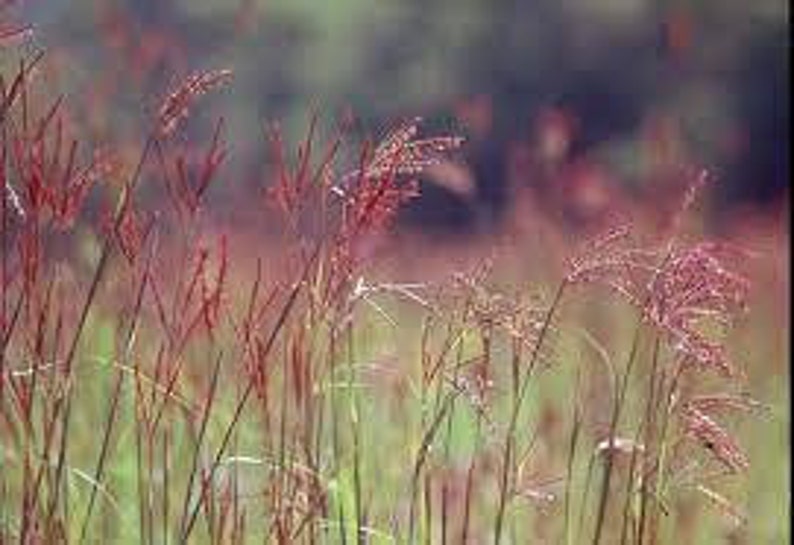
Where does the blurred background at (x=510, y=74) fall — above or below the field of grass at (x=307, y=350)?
above

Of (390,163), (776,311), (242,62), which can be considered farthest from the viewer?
(242,62)

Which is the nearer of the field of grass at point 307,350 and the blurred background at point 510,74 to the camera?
the field of grass at point 307,350

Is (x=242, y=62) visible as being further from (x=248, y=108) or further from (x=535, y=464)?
(x=535, y=464)

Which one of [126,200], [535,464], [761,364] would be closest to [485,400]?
[126,200]

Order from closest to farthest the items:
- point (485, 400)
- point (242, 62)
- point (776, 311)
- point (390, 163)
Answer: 1. point (390, 163)
2. point (485, 400)
3. point (776, 311)
4. point (242, 62)

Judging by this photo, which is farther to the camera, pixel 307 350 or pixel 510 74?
pixel 510 74

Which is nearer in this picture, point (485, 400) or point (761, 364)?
point (485, 400)

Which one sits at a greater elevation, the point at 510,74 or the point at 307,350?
the point at 510,74

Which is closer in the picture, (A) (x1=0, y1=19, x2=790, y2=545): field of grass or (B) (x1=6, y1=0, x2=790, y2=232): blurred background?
(A) (x1=0, y1=19, x2=790, y2=545): field of grass

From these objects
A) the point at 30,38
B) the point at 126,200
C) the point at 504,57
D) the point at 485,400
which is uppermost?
the point at 504,57

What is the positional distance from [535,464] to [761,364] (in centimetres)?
201

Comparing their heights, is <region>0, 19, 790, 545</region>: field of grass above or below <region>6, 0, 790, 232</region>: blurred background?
below

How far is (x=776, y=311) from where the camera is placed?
664 centimetres

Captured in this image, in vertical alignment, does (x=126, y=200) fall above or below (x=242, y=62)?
below
